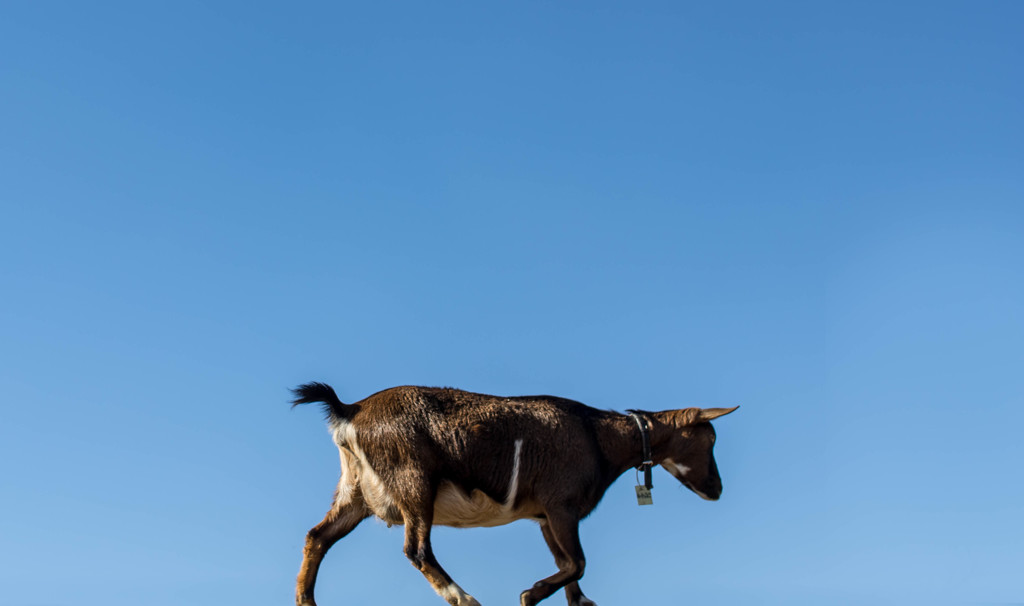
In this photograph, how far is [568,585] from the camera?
15492mm

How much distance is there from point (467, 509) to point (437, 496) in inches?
20.1

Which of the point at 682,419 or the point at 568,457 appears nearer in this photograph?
the point at 568,457

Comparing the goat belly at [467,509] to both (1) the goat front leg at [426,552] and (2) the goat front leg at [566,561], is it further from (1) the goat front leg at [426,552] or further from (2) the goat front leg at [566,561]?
(2) the goat front leg at [566,561]

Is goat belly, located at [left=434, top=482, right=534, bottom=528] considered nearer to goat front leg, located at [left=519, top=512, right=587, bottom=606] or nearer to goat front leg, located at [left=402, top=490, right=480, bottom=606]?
goat front leg, located at [left=402, top=490, right=480, bottom=606]

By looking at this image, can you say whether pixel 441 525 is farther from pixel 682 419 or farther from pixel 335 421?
pixel 682 419

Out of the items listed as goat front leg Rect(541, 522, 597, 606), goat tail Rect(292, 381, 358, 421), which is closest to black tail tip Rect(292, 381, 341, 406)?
goat tail Rect(292, 381, 358, 421)

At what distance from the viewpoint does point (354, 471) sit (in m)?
14.4

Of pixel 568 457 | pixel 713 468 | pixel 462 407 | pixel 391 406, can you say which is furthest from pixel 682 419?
pixel 391 406

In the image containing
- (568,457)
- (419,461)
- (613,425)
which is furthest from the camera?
(613,425)

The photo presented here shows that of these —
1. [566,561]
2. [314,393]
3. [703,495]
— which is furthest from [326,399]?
[703,495]

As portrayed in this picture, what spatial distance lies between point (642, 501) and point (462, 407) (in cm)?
324

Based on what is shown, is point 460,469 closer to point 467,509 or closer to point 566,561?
point 467,509

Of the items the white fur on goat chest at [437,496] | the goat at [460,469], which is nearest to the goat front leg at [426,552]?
the goat at [460,469]

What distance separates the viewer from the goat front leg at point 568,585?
1513cm
